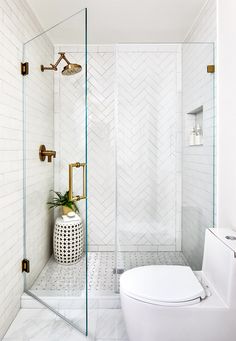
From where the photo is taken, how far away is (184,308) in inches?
51.6

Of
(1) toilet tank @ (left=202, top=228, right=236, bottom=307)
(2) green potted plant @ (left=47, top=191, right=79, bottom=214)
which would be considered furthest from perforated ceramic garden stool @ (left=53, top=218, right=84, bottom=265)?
(1) toilet tank @ (left=202, top=228, right=236, bottom=307)

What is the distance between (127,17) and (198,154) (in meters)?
1.35

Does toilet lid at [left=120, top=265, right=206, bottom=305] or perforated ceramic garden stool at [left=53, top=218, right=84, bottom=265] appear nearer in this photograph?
toilet lid at [left=120, top=265, right=206, bottom=305]

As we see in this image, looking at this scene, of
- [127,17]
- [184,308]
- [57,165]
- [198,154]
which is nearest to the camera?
[184,308]

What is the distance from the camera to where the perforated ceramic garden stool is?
1.98 metres

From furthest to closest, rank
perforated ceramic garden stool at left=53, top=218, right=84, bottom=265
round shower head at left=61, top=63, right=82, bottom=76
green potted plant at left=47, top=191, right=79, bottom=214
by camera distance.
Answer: perforated ceramic garden stool at left=53, top=218, right=84, bottom=265 → green potted plant at left=47, top=191, right=79, bottom=214 → round shower head at left=61, top=63, right=82, bottom=76

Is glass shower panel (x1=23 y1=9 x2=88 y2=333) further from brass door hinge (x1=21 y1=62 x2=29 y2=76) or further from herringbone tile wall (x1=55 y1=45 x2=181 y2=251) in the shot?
herringbone tile wall (x1=55 y1=45 x2=181 y2=251)

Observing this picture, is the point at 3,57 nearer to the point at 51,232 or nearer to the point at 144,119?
the point at 144,119

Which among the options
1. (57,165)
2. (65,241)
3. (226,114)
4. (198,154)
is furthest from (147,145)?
(65,241)

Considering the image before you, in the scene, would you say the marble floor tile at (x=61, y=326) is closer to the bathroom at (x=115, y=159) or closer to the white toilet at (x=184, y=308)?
the bathroom at (x=115, y=159)

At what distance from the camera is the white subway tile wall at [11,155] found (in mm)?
1725

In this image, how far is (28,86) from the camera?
208 centimetres

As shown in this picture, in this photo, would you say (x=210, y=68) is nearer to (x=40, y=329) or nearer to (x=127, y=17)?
(x=127, y=17)

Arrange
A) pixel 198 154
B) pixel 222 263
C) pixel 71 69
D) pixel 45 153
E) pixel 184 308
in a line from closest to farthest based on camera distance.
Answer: pixel 184 308 → pixel 222 263 → pixel 71 69 → pixel 45 153 → pixel 198 154
